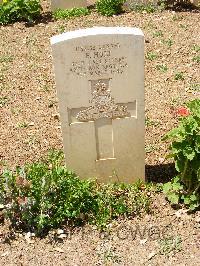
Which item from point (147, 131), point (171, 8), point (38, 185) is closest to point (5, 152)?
point (38, 185)

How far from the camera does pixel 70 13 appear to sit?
9.84 m

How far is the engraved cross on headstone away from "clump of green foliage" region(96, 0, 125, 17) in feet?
18.3

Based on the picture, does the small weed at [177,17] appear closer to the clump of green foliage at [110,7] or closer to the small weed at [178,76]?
the clump of green foliage at [110,7]

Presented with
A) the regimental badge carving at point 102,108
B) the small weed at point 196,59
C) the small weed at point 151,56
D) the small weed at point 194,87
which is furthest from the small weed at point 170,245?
the small weed at point 151,56

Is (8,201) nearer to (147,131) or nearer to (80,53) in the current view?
(80,53)

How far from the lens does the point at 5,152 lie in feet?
19.0

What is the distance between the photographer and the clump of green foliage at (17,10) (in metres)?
9.62

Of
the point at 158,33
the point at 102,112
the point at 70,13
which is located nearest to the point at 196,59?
the point at 158,33

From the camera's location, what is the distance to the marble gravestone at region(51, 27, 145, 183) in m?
4.16

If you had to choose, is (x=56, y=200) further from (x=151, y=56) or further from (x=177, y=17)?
(x=177, y=17)

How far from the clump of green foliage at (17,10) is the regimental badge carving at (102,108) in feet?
18.4

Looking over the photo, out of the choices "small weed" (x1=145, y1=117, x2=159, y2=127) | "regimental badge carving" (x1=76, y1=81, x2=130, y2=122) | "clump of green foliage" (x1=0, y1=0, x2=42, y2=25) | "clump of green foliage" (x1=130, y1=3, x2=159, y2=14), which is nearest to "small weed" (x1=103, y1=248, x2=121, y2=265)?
"regimental badge carving" (x1=76, y1=81, x2=130, y2=122)

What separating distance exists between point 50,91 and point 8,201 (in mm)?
3014

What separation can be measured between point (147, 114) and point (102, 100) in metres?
2.04
